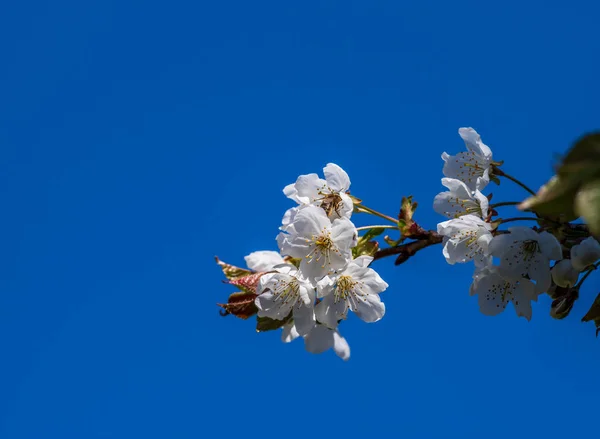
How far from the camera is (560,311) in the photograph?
5.50ft

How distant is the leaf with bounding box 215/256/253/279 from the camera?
1846 mm

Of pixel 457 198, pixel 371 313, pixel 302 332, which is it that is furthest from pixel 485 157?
pixel 302 332

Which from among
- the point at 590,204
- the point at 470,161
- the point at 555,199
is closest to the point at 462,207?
the point at 470,161

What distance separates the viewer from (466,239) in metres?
1.62

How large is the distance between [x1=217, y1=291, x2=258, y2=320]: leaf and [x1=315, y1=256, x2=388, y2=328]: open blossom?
185 mm

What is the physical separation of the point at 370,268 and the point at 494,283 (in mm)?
323

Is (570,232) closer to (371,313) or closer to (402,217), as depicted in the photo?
(402,217)

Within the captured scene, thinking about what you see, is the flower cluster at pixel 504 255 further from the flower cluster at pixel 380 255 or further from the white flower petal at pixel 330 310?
the white flower petal at pixel 330 310

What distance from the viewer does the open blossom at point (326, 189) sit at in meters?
1.89

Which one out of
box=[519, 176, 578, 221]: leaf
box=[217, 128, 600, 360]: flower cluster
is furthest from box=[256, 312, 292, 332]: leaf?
box=[519, 176, 578, 221]: leaf

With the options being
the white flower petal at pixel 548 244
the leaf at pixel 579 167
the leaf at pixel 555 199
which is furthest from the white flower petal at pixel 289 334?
the leaf at pixel 579 167

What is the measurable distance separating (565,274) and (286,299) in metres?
0.69

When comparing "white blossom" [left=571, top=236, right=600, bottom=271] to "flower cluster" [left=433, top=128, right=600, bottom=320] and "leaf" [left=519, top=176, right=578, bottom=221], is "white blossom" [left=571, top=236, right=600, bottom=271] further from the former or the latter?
"leaf" [left=519, top=176, right=578, bottom=221]

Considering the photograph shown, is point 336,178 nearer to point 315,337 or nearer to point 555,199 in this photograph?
point 315,337
